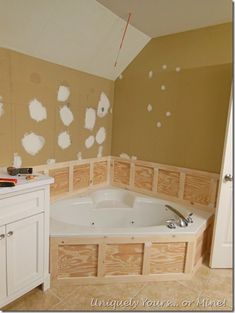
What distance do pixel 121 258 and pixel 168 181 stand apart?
1120 millimetres

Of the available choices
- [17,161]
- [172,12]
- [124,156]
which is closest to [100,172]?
[124,156]

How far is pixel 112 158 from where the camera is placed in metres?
3.15

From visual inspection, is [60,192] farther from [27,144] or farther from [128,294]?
[128,294]

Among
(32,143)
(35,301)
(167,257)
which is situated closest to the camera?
(35,301)

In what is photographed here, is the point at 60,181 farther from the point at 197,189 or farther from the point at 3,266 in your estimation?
the point at 197,189

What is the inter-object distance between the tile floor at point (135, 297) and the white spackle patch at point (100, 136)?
5.45ft

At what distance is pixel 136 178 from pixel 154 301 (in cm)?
147

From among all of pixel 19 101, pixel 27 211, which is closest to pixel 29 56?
pixel 19 101

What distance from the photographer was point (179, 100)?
2531 mm

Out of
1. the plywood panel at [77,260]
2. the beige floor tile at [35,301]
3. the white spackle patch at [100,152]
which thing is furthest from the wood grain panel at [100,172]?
the beige floor tile at [35,301]

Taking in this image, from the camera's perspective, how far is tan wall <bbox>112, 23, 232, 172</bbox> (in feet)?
7.45

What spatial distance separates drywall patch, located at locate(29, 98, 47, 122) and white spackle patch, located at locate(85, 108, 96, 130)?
576 millimetres

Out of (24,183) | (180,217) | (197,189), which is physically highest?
(24,183)

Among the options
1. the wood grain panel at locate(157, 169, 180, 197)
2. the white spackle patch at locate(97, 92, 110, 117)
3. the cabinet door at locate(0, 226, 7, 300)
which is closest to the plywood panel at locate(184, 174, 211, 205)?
the wood grain panel at locate(157, 169, 180, 197)
